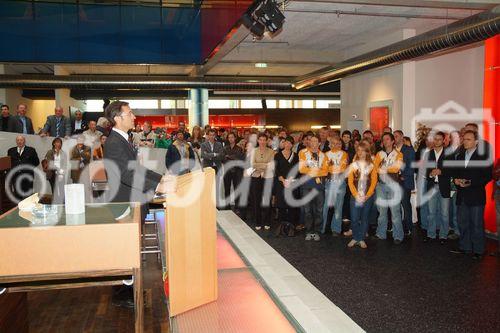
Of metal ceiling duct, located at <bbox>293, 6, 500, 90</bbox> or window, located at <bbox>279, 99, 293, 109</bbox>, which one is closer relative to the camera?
metal ceiling duct, located at <bbox>293, 6, 500, 90</bbox>

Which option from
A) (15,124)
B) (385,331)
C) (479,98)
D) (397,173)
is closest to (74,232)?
(385,331)

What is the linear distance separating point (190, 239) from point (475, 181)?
4309 millimetres

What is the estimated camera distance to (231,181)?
9.01 metres

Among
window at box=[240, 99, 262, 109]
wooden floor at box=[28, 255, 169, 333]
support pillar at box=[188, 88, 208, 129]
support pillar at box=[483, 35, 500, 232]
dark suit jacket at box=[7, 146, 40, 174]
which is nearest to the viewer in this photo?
wooden floor at box=[28, 255, 169, 333]

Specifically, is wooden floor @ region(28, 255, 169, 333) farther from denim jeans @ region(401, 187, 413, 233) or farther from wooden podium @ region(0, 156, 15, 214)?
wooden podium @ region(0, 156, 15, 214)

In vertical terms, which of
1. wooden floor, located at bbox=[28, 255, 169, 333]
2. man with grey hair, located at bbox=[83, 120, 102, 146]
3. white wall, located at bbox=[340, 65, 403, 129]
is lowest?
wooden floor, located at bbox=[28, 255, 169, 333]

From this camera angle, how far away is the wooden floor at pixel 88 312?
334 centimetres

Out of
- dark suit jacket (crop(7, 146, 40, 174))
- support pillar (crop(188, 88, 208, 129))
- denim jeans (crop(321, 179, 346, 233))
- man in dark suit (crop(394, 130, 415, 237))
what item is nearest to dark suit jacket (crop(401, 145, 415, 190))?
man in dark suit (crop(394, 130, 415, 237))

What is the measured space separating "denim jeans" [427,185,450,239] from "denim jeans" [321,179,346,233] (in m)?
1.19

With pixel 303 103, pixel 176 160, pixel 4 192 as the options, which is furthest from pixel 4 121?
pixel 303 103

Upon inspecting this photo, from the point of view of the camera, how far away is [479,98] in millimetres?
10547

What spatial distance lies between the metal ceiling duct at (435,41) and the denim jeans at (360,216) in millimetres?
2442

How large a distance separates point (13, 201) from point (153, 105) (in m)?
14.8

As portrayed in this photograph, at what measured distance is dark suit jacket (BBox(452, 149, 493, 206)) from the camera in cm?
562
